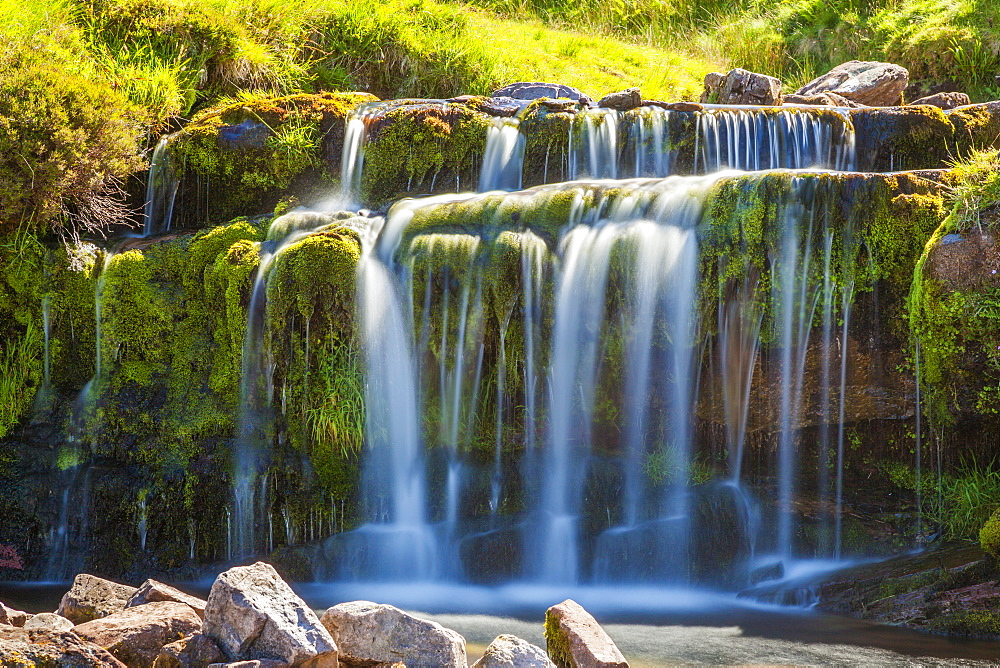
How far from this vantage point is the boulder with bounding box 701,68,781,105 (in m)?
11.0

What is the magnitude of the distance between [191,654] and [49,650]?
57 centimetres

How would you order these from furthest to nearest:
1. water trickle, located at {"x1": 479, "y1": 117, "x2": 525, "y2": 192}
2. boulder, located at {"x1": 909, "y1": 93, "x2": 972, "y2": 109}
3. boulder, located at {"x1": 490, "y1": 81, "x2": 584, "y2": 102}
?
boulder, located at {"x1": 490, "y1": 81, "x2": 584, "y2": 102} < boulder, located at {"x1": 909, "y1": 93, "x2": 972, "y2": 109} < water trickle, located at {"x1": 479, "y1": 117, "x2": 525, "y2": 192}

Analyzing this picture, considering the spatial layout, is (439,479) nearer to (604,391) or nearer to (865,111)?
(604,391)

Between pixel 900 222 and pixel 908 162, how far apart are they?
Answer: 2409 millimetres

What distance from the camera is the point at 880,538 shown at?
6656 millimetres

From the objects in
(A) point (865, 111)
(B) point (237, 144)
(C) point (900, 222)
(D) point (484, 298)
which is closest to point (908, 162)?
(A) point (865, 111)

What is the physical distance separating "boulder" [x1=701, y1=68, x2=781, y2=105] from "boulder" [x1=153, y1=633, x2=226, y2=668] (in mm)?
9246

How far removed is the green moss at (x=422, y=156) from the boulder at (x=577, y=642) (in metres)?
5.27

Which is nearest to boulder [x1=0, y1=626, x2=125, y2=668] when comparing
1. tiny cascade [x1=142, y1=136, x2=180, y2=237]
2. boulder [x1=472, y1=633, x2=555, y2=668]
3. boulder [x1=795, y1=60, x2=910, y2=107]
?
boulder [x1=472, y1=633, x2=555, y2=668]

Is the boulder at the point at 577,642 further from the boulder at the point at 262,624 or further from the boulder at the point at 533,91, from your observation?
the boulder at the point at 533,91

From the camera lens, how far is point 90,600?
15.4 feet

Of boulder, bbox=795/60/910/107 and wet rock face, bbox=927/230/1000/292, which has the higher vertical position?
boulder, bbox=795/60/910/107

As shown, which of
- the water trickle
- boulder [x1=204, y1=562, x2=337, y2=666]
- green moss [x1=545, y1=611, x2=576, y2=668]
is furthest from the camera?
the water trickle

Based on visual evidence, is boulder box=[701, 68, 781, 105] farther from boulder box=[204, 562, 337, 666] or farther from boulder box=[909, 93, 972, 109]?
boulder box=[204, 562, 337, 666]
